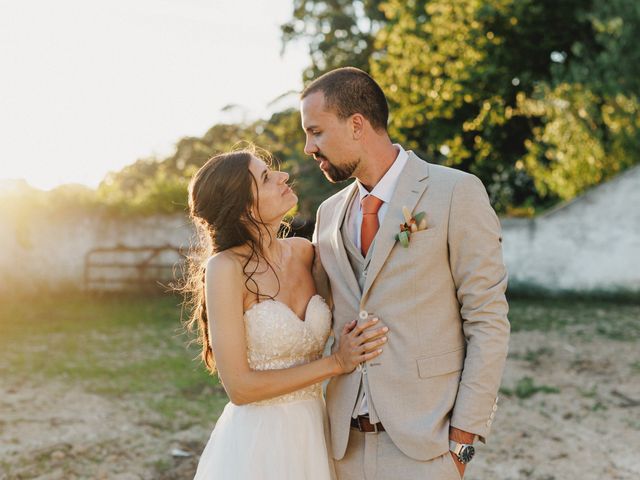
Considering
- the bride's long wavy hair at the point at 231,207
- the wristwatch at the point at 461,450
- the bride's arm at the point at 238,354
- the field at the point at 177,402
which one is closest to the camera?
the wristwatch at the point at 461,450

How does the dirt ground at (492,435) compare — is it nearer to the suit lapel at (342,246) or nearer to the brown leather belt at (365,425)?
the brown leather belt at (365,425)

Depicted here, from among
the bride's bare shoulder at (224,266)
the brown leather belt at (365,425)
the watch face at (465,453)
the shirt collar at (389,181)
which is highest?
the shirt collar at (389,181)

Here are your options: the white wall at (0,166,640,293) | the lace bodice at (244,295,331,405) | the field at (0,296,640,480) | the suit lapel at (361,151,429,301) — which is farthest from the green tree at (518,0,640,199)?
the lace bodice at (244,295,331,405)

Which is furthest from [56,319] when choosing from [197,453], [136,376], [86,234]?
[197,453]

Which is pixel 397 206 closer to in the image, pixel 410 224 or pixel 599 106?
pixel 410 224

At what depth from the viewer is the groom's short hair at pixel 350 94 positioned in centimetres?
293

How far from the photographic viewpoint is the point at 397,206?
276 cm

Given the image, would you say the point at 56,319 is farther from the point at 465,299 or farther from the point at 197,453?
the point at 465,299

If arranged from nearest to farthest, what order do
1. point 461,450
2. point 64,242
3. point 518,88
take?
point 461,450 → point 64,242 → point 518,88

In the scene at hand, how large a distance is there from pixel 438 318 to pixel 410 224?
379 millimetres

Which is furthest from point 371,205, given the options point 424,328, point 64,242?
point 64,242

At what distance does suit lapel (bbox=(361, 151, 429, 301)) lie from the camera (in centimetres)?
269

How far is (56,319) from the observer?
12.8 meters

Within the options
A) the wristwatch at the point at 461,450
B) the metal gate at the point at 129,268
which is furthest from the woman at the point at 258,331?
the metal gate at the point at 129,268
